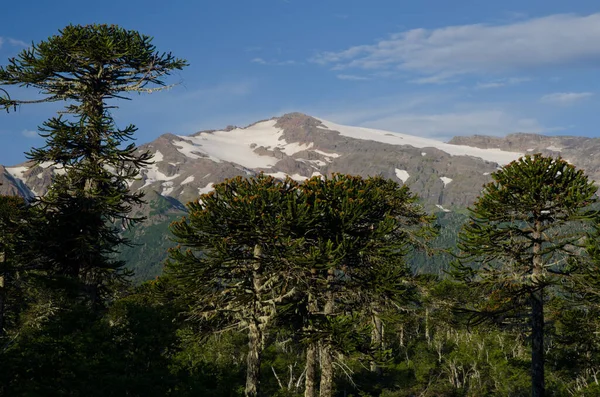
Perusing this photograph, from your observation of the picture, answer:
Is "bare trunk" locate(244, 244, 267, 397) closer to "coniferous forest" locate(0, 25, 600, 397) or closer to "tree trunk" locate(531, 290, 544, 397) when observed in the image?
"coniferous forest" locate(0, 25, 600, 397)

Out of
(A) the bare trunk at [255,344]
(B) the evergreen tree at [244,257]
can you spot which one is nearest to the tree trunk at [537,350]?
(B) the evergreen tree at [244,257]

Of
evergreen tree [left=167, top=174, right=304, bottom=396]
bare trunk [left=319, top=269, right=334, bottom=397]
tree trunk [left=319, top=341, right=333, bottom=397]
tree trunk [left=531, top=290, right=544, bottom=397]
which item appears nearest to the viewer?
evergreen tree [left=167, top=174, right=304, bottom=396]

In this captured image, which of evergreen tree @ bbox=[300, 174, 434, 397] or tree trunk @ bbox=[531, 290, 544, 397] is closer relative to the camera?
evergreen tree @ bbox=[300, 174, 434, 397]

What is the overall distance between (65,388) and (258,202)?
11.0 metres

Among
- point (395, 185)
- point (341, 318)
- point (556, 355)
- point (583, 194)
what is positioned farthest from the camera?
point (556, 355)

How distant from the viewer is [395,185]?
3550cm

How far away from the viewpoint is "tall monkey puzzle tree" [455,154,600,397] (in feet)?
77.3

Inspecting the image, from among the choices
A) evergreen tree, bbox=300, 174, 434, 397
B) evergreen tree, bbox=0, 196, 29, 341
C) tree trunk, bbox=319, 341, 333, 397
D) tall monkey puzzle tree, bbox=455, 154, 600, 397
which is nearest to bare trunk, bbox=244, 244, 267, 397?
evergreen tree, bbox=300, 174, 434, 397

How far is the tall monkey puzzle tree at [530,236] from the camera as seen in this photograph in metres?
23.6

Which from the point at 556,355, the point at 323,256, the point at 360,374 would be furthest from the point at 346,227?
the point at 556,355

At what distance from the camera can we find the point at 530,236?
81.9ft

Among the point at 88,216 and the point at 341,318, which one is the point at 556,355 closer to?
the point at 341,318

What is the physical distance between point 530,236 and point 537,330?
4.47m

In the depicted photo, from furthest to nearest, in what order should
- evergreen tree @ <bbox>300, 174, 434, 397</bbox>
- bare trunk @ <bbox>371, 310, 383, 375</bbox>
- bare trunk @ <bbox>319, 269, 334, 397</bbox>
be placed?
bare trunk @ <bbox>319, 269, 334, 397</bbox>
bare trunk @ <bbox>371, 310, 383, 375</bbox>
evergreen tree @ <bbox>300, 174, 434, 397</bbox>
